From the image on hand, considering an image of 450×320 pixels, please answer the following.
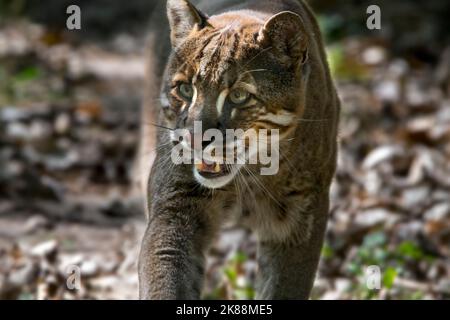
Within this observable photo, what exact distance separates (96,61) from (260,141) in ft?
35.7

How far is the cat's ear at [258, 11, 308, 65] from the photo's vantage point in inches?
231

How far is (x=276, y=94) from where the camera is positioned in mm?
5902

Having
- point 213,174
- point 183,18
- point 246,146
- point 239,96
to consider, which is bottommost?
point 213,174

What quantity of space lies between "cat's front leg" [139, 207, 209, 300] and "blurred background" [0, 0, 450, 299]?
1683 millimetres

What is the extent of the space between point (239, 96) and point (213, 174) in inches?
19.8

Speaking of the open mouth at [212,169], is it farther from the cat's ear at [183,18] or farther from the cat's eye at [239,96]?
the cat's ear at [183,18]

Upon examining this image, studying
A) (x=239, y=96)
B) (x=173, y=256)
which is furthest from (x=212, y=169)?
(x=173, y=256)

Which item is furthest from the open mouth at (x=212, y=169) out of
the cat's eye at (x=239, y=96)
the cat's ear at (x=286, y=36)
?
the cat's ear at (x=286, y=36)

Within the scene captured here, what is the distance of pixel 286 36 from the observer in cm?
593

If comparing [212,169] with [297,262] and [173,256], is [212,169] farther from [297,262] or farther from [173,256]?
[297,262]
